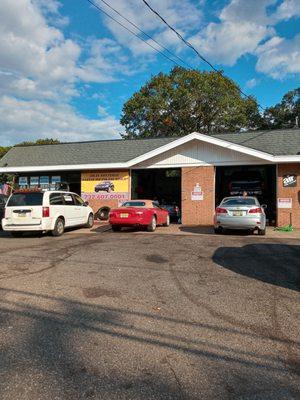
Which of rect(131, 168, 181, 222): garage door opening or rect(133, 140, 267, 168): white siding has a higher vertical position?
rect(133, 140, 267, 168): white siding

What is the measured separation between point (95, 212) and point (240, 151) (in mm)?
8478

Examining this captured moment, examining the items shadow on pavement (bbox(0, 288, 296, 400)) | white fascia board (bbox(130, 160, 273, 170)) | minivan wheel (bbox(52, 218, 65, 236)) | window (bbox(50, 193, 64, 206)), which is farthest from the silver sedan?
shadow on pavement (bbox(0, 288, 296, 400))

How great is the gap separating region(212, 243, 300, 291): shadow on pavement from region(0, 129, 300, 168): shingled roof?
8.91m

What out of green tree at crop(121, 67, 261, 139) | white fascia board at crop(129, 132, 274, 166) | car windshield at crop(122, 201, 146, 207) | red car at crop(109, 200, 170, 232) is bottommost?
red car at crop(109, 200, 170, 232)

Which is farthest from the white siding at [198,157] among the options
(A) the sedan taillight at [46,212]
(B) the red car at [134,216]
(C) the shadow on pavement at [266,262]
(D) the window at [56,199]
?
(C) the shadow on pavement at [266,262]

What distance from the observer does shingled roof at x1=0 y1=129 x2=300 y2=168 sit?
19812mm

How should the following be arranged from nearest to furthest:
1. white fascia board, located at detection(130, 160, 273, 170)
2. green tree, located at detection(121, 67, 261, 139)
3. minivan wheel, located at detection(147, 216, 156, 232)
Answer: minivan wheel, located at detection(147, 216, 156, 232) < white fascia board, located at detection(130, 160, 273, 170) < green tree, located at detection(121, 67, 261, 139)

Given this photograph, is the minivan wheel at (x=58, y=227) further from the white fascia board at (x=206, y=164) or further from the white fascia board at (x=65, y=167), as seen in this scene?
the white fascia board at (x=206, y=164)

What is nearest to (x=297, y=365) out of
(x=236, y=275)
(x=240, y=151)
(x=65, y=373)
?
(x=65, y=373)

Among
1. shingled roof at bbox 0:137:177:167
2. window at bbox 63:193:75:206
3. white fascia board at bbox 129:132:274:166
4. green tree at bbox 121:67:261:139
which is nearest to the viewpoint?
window at bbox 63:193:75:206

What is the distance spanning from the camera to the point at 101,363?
386cm

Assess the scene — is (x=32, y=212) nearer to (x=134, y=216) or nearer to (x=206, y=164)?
(x=134, y=216)

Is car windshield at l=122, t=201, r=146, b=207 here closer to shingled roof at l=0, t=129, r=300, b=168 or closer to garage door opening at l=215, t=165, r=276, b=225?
shingled roof at l=0, t=129, r=300, b=168

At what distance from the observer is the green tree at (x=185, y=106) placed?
43688 millimetres
